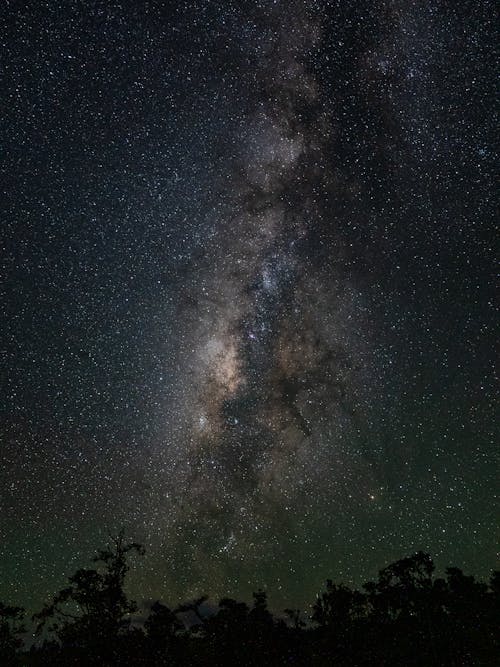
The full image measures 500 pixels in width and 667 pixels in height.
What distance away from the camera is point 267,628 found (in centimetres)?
2500

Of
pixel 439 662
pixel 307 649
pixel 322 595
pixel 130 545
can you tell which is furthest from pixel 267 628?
pixel 130 545

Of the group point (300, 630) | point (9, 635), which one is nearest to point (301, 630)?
point (300, 630)

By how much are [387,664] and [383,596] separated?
6.30m

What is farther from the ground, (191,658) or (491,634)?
(191,658)

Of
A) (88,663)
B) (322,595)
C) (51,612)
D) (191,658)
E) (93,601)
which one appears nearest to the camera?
(88,663)

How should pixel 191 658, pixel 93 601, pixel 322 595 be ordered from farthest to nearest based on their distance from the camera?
pixel 322 595, pixel 191 658, pixel 93 601

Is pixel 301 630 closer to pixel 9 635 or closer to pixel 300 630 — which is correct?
pixel 300 630

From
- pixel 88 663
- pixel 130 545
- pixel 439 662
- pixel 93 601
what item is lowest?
pixel 439 662

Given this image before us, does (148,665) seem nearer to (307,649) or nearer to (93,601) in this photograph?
(93,601)

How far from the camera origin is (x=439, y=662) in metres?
19.5

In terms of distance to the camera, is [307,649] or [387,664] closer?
[387,664]

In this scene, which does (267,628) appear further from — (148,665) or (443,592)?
(443,592)

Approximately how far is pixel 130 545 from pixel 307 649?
36.0 feet

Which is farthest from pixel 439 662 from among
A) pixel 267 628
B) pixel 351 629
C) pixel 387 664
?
pixel 267 628
